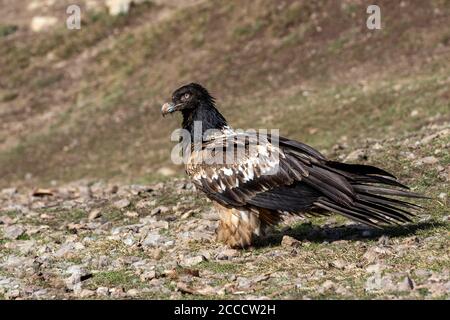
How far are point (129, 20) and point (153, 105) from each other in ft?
35.5

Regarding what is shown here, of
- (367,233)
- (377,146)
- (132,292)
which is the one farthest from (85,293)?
(377,146)

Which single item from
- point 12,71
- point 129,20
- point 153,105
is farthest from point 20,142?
point 129,20

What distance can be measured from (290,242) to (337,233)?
0.95 m

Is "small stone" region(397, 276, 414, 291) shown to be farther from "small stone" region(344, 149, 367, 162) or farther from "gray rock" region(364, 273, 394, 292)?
"small stone" region(344, 149, 367, 162)

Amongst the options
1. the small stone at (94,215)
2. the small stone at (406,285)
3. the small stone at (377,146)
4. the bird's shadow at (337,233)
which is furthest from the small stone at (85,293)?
the small stone at (377,146)

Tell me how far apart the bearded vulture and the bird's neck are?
2cm

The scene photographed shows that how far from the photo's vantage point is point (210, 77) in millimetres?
33594

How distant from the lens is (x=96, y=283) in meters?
10.6

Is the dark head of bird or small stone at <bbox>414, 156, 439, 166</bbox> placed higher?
the dark head of bird

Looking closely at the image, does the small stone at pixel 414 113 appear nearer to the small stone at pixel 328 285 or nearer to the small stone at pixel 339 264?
the small stone at pixel 339 264

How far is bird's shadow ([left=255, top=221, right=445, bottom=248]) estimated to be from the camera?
11.7 m

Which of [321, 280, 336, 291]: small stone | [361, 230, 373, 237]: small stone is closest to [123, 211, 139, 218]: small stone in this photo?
[361, 230, 373, 237]: small stone

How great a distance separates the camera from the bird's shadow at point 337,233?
11656 millimetres
